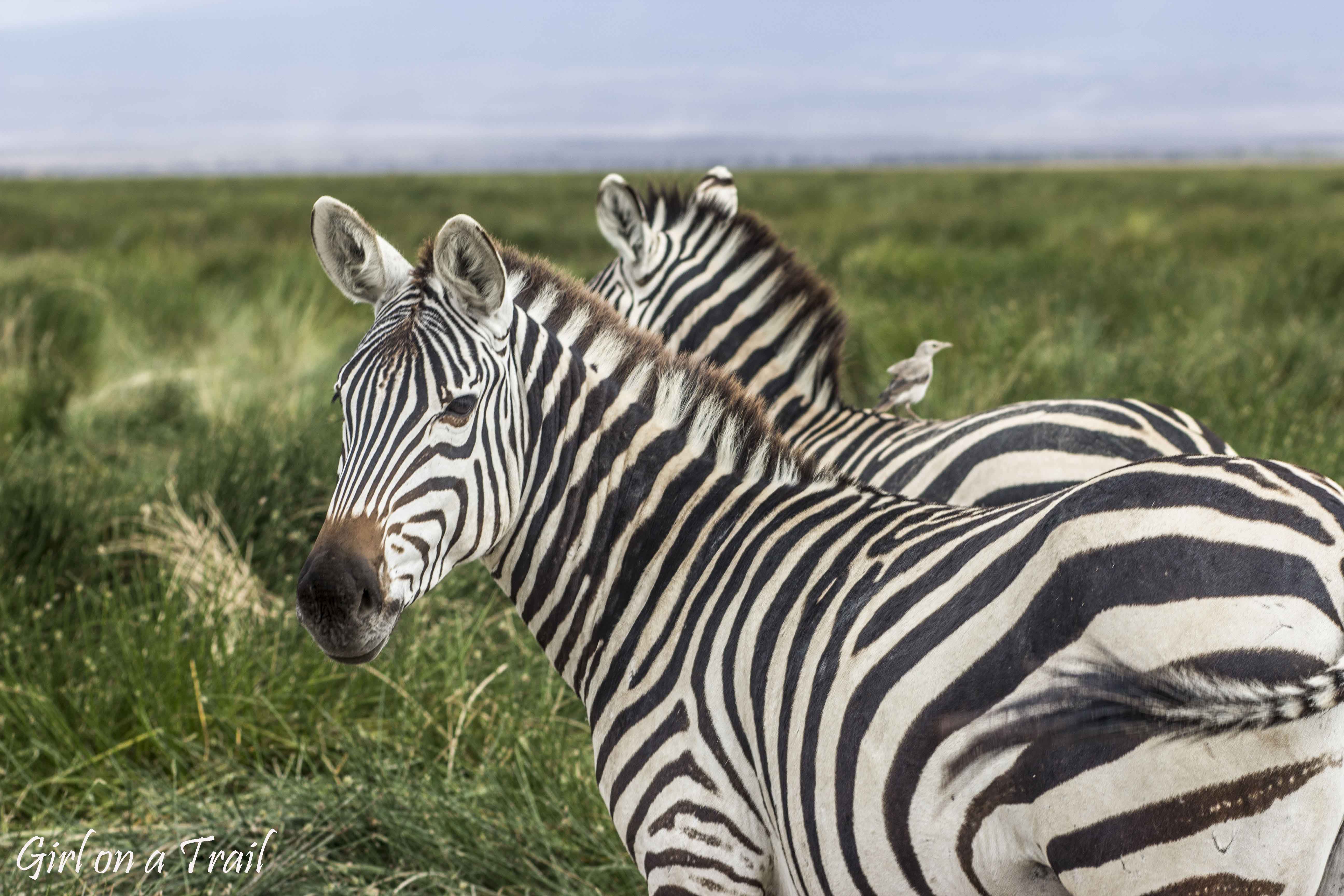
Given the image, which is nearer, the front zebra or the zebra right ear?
the front zebra

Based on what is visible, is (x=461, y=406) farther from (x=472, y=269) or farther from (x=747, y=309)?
(x=747, y=309)

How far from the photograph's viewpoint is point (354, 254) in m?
2.39

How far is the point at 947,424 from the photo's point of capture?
12.3 feet

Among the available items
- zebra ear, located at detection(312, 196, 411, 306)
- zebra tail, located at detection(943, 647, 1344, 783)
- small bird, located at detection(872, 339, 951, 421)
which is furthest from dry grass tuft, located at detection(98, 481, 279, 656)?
zebra tail, located at detection(943, 647, 1344, 783)

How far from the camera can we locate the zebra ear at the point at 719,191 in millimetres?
4773

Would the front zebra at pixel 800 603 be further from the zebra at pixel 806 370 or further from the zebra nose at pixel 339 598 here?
the zebra at pixel 806 370

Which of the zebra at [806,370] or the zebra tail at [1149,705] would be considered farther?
the zebra at [806,370]

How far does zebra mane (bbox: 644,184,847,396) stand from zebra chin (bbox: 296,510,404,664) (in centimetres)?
270

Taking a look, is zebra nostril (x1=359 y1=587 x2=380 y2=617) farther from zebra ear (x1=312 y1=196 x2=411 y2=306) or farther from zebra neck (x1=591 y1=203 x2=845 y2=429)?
zebra neck (x1=591 y1=203 x2=845 y2=429)

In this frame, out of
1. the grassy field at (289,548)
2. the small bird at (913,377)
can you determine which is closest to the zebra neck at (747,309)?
the small bird at (913,377)

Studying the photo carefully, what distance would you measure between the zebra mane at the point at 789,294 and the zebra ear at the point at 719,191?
0.02 m

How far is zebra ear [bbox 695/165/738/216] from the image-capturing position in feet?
15.7

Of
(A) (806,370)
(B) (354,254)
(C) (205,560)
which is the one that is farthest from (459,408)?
(C) (205,560)

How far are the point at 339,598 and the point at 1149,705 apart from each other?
140 centimetres
